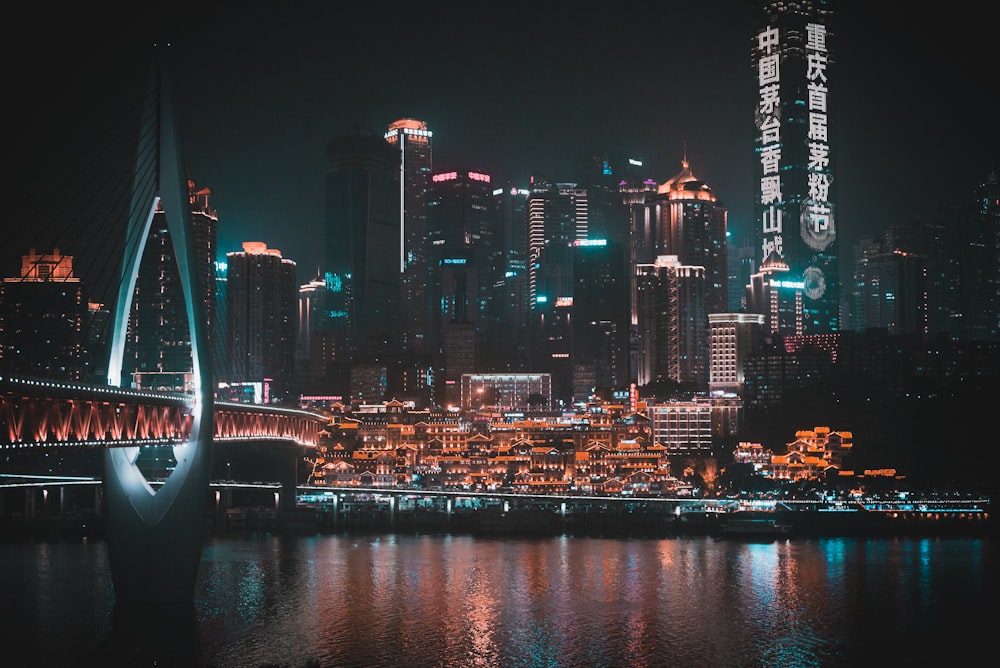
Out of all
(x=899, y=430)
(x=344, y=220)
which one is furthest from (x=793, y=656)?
(x=344, y=220)

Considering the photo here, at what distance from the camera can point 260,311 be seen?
127375 mm

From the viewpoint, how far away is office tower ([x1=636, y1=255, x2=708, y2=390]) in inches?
5069

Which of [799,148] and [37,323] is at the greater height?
[799,148]

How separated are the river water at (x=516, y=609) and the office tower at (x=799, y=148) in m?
91.6

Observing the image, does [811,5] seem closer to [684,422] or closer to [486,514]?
[684,422]

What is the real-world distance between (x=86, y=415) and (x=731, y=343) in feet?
315

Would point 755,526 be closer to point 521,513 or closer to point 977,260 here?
point 521,513

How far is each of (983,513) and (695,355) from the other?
64.2m

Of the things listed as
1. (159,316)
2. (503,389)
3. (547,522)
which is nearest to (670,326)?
(503,389)

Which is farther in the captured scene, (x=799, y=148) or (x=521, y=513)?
(x=799, y=148)

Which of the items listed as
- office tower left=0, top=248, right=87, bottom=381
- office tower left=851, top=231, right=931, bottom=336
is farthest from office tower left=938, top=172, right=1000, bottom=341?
office tower left=0, top=248, right=87, bottom=381

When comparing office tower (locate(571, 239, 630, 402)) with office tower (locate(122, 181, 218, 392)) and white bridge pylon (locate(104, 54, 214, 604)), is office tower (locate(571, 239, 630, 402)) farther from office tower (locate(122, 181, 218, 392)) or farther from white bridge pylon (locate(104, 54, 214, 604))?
white bridge pylon (locate(104, 54, 214, 604))

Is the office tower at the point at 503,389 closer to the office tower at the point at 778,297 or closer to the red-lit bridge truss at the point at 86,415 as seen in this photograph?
the office tower at the point at 778,297

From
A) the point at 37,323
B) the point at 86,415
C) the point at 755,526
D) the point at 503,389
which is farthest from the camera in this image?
the point at 503,389
